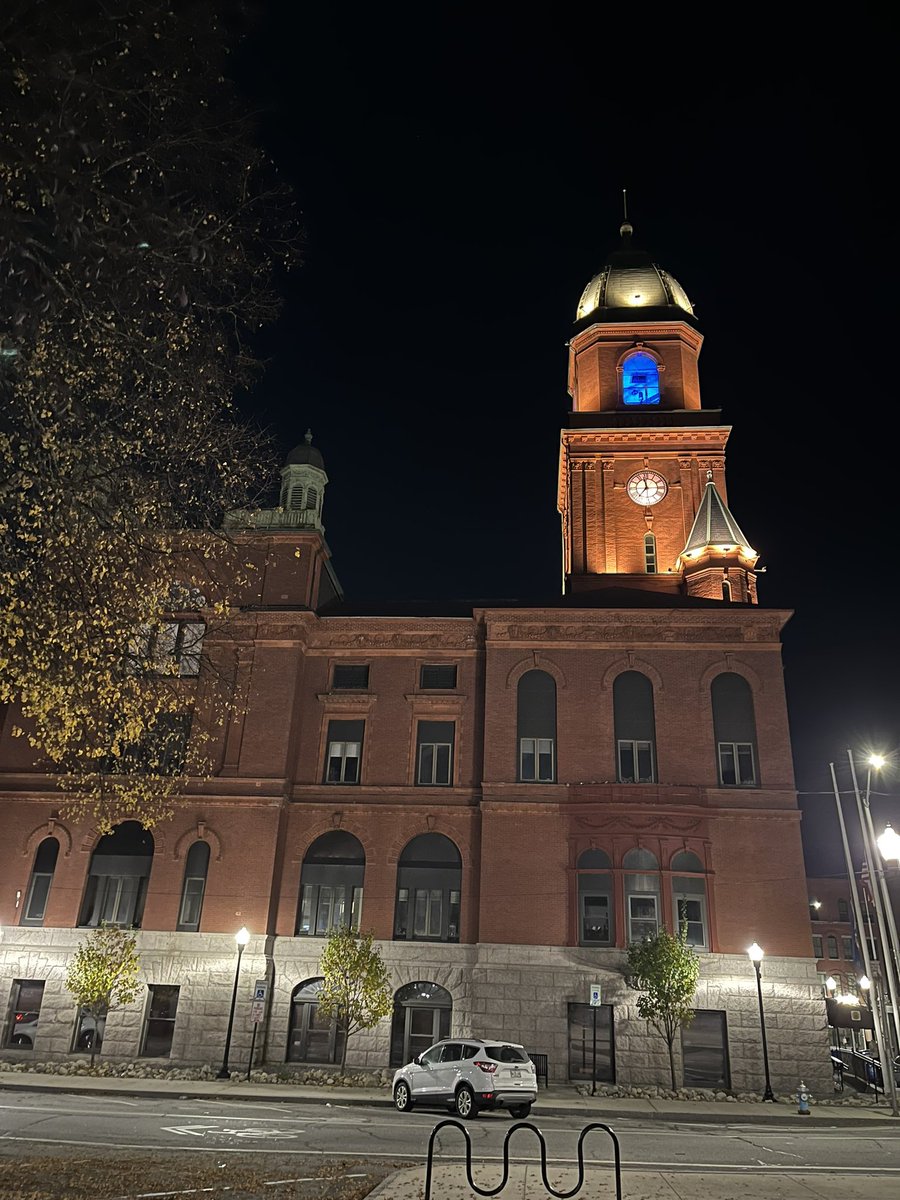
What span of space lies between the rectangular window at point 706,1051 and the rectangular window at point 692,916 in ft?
7.35

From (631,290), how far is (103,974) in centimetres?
4387

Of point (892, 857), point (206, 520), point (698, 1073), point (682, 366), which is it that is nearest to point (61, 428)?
point (206, 520)

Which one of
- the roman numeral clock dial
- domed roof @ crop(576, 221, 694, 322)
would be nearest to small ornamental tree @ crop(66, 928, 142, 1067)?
the roman numeral clock dial

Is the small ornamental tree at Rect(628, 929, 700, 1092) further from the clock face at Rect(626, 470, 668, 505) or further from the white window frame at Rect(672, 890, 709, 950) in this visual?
the clock face at Rect(626, 470, 668, 505)

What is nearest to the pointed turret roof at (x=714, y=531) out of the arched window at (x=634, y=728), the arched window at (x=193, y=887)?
the arched window at (x=634, y=728)

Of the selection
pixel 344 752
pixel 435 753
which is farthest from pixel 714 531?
pixel 344 752

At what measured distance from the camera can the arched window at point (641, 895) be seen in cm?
3033

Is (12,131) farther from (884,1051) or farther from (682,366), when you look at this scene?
(682,366)

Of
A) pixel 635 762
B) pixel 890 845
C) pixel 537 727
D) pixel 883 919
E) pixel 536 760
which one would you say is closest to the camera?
pixel 890 845

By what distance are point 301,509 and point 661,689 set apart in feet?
56.2

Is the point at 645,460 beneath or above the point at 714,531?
above

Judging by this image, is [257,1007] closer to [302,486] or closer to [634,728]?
[634,728]

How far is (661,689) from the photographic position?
1332 inches

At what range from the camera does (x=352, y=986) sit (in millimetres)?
28953
